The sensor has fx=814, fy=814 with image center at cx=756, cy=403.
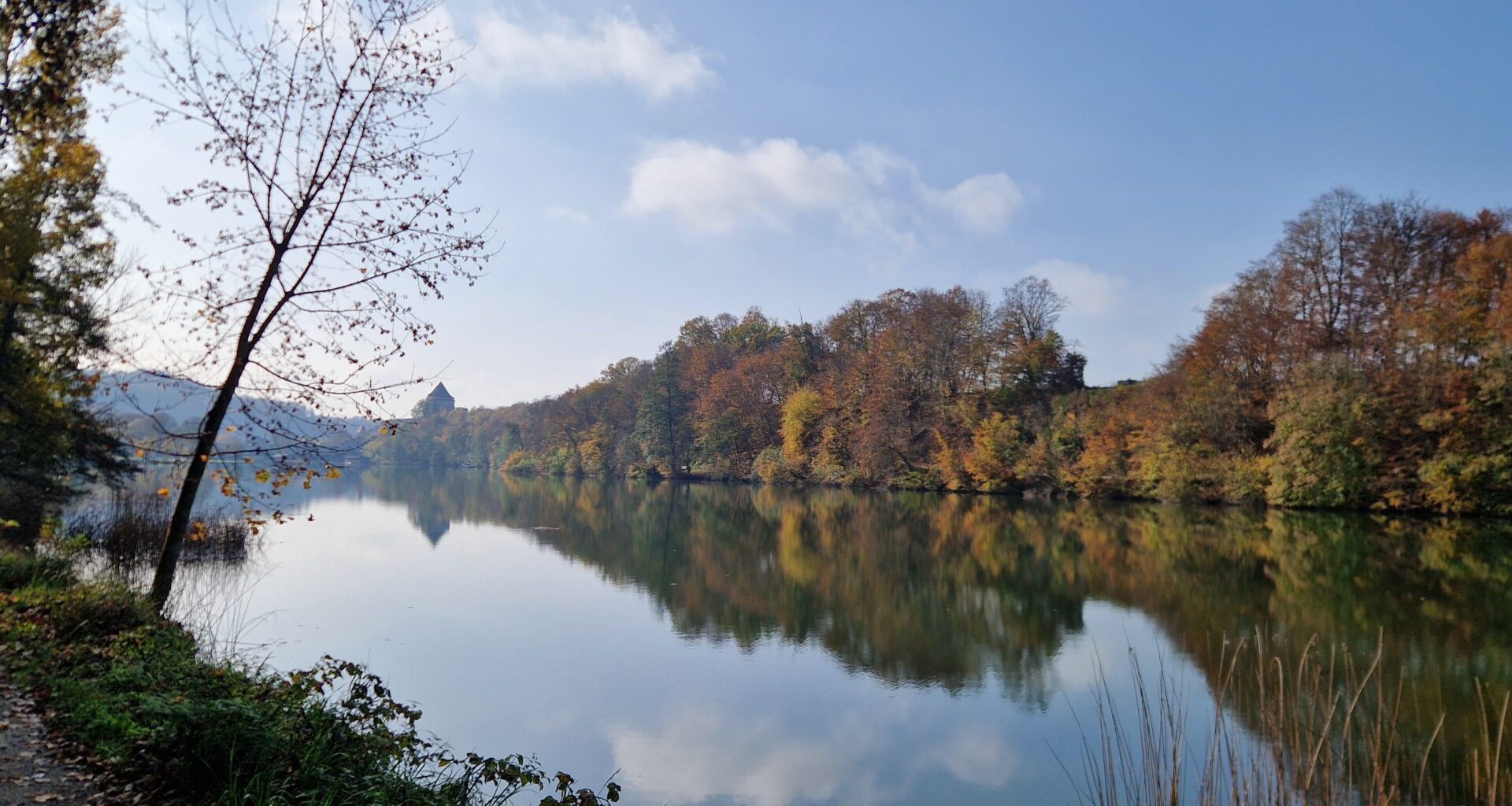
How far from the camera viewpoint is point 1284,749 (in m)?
5.15

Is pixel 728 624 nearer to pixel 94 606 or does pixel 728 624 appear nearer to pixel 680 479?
pixel 94 606

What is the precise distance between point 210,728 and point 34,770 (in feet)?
2.44

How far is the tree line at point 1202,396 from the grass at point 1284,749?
1966 centimetres

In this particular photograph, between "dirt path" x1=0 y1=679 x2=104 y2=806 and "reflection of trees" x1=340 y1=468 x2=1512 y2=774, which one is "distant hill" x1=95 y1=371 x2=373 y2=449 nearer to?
"dirt path" x1=0 y1=679 x2=104 y2=806

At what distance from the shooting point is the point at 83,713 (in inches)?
168

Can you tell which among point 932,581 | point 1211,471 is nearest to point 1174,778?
point 932,581

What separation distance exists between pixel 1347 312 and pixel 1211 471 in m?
7.23

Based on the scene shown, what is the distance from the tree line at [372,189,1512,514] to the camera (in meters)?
23.5

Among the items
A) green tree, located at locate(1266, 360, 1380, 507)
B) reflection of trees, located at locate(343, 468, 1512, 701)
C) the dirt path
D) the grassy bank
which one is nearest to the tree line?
green tree, located at locate(1266, 360, 1380, 507)

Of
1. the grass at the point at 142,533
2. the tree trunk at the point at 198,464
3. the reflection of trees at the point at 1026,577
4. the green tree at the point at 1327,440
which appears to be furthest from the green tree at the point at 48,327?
the green tree at the point at 1327,440

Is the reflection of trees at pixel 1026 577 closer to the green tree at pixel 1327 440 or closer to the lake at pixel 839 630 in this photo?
the lake at pixel 839 630

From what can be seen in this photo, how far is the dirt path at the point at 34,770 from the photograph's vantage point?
137 inches

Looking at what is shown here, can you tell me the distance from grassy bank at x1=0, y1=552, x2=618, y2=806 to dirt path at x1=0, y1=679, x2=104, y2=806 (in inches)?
4.0

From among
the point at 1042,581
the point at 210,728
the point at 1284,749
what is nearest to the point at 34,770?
the point at 210,728
